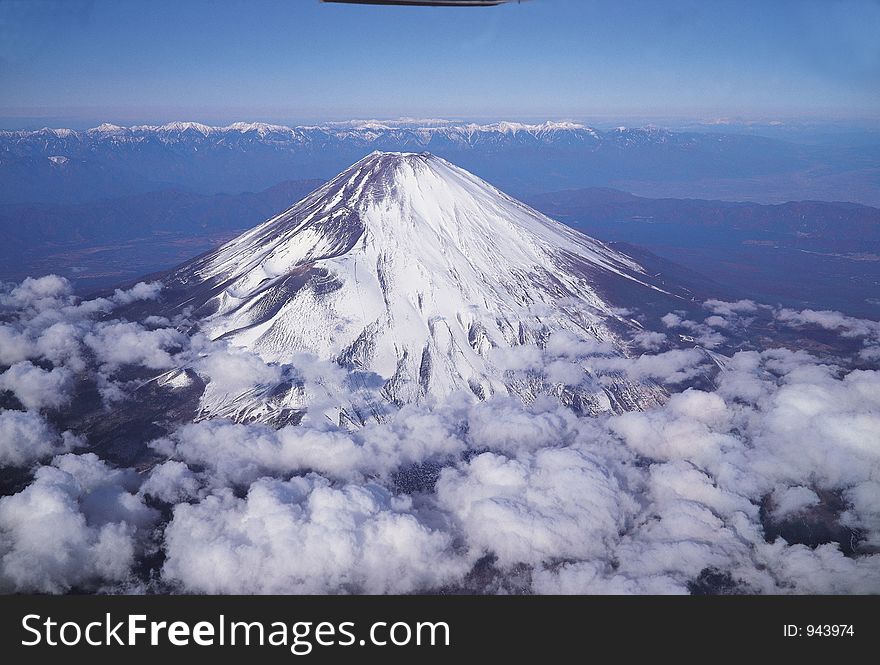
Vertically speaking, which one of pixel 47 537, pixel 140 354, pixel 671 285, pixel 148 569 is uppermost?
pixel 671 285

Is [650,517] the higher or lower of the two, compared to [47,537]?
lower

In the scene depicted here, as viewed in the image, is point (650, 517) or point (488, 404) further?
point (488, 404)

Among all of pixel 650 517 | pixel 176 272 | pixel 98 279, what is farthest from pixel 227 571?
pixel 98 279

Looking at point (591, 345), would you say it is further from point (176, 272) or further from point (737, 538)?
point (176, 272)

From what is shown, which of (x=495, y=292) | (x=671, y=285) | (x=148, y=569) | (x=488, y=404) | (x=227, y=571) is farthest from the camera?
(x=671, y=285)

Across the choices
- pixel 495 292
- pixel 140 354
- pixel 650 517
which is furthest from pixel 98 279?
pixel 650 517

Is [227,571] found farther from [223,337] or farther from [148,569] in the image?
[223,337]

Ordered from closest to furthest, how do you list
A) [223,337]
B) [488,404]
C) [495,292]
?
[488,404], [223,337], [495,292]
